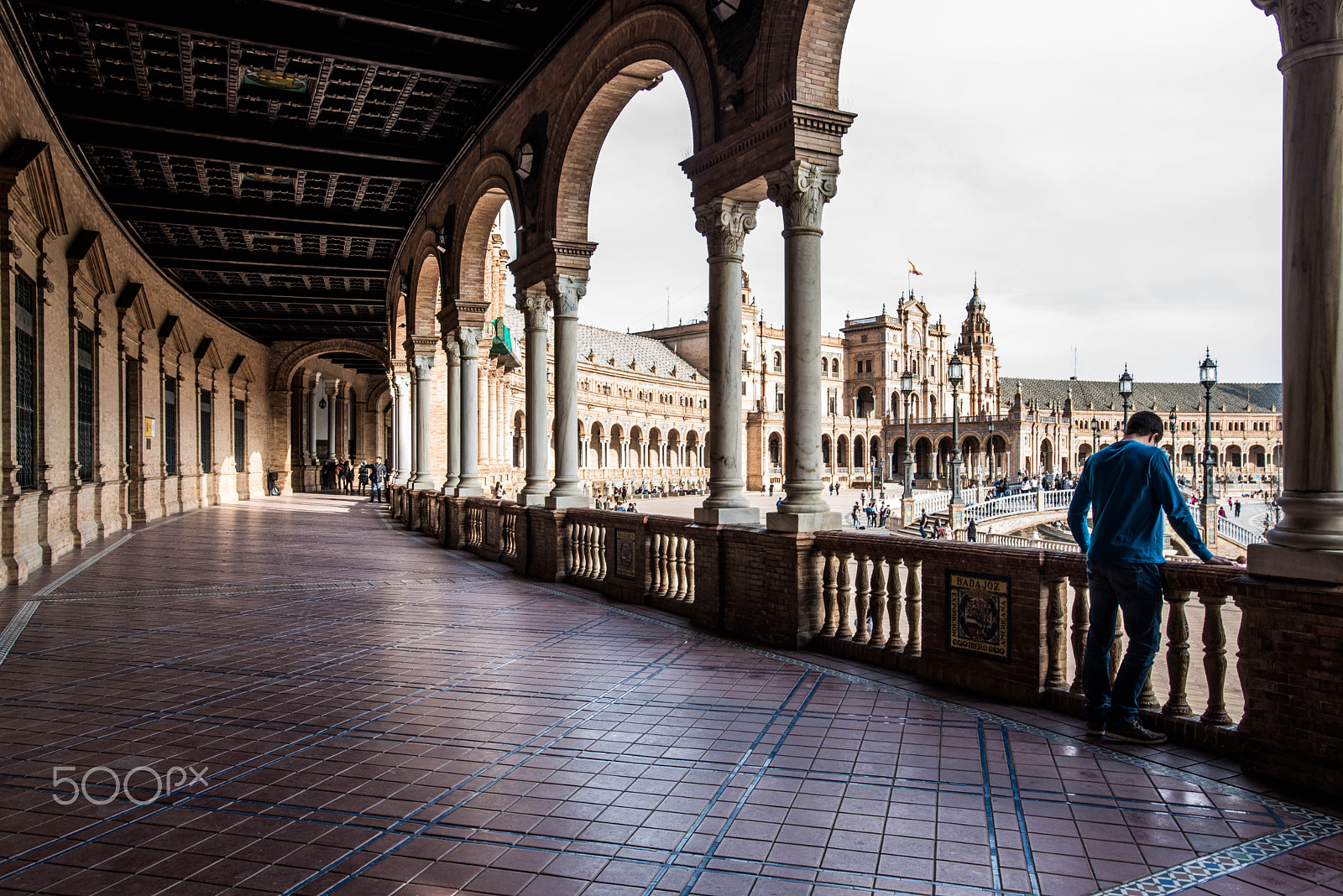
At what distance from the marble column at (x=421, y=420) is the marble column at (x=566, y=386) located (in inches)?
372

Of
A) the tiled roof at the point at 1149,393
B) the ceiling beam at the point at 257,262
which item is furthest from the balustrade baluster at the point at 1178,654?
the tiled roof at the point at 1149,393

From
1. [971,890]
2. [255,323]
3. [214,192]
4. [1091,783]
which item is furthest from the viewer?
[255,323]

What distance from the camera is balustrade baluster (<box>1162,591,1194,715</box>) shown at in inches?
172

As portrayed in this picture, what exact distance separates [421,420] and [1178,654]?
18.9 m

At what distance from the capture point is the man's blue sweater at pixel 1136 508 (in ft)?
14.0

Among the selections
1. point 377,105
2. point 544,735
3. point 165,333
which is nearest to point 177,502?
point 165,333

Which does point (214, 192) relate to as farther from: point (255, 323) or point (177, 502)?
point (255, 323)

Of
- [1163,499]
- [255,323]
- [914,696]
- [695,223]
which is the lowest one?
[914,696]

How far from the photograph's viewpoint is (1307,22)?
12.7 ft

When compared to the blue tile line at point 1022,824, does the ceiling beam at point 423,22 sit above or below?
above

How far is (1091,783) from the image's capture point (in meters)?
3.86

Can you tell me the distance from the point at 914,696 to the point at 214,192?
16980 mm

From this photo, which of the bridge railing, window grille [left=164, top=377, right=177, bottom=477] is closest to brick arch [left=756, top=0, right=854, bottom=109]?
window grille [left=164, top=377, right=177, bottom=477]

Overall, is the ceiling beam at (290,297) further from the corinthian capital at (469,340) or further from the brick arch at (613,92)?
the brick arch at (613,92)
